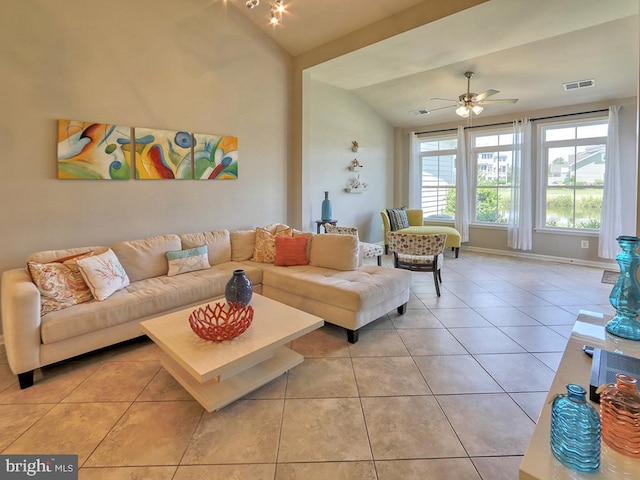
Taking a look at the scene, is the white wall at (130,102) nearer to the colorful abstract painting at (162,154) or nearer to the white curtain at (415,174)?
the colorful abstract painting at (162,154)

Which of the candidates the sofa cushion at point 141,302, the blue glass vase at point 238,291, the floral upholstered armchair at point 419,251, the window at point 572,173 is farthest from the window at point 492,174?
the blue glass vase at point 238,291

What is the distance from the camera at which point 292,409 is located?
2.00m

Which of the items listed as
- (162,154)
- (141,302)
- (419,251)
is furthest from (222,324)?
(419,251)

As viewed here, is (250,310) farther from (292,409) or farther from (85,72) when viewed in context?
(85,72)

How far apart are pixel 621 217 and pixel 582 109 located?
1833mm

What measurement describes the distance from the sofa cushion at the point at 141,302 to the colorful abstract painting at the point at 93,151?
118cm

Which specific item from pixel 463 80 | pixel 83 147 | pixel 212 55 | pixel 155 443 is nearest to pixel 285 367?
pixel 155 443

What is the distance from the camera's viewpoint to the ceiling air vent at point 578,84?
4785 mm

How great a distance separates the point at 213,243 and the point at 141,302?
1233 mm

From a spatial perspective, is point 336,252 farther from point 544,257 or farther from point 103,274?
point 544,257

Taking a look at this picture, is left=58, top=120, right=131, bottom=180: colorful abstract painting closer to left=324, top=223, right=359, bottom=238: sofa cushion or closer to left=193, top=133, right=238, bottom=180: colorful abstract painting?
left=193, top=133, right=238, bottom=180: colorful abstract painting

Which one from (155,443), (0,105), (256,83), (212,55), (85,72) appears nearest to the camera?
(155,443)

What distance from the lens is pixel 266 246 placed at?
13.0ft

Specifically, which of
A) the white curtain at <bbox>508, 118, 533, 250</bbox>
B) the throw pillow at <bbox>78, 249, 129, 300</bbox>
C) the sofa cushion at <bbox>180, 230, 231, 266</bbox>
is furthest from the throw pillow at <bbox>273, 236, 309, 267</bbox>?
the white curtain at <bbox>508, 118, 533, 250</bbox>
